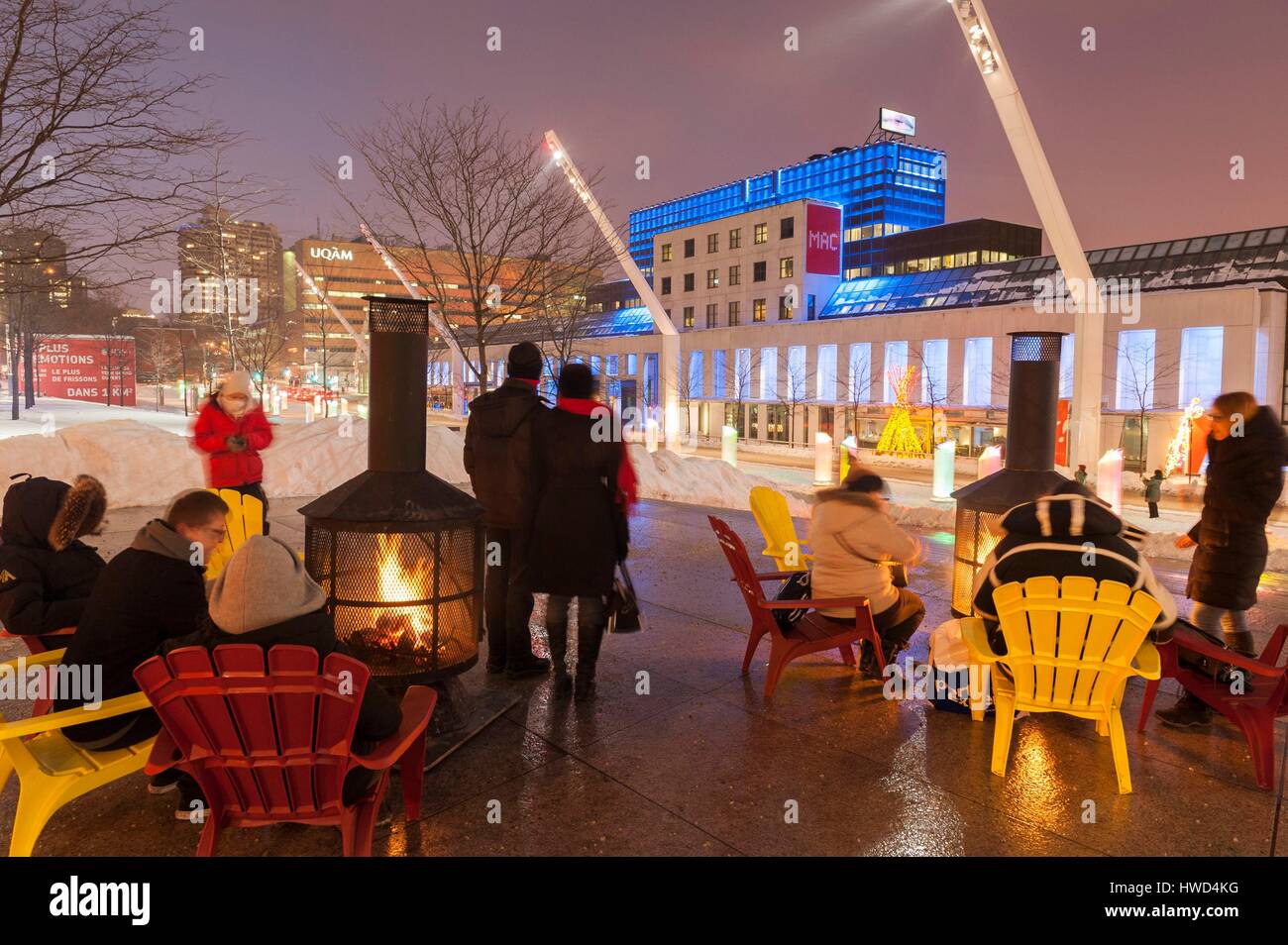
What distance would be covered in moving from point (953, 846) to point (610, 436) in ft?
9.09

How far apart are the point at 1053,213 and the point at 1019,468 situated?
9.10m

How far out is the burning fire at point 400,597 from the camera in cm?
420

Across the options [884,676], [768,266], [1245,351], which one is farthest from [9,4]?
[768,266]

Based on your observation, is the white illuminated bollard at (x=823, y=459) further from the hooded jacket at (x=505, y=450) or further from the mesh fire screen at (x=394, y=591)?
the mesh fire screen at (x=394, y=591)

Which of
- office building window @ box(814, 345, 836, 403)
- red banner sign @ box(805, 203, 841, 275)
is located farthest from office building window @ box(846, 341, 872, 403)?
red banner sign @ box(805, 203, 841, 275)

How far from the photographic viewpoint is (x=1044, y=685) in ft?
13.6

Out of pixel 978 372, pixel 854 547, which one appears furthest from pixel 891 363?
pixel 854 547

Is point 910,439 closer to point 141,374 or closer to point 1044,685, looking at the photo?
point 1044,685

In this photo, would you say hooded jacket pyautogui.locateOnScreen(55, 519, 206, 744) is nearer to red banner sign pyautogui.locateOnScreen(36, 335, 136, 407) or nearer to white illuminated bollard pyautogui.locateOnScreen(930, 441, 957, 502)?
white illuminated bollard pyautogui.locateOnScreen(930, 441, 957, 502)

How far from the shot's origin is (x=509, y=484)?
5.17 metres

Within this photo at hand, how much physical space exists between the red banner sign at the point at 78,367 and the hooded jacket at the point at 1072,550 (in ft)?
138

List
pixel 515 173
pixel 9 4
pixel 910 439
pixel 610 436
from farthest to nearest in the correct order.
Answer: pixel 910 439 → pixel 515 173 → pixel 9 4 → pixel 610 436

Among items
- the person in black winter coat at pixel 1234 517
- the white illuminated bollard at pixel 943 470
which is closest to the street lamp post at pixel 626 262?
the white illuminated bollard at pixel 943 470

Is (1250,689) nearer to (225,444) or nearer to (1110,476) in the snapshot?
(225,444)
